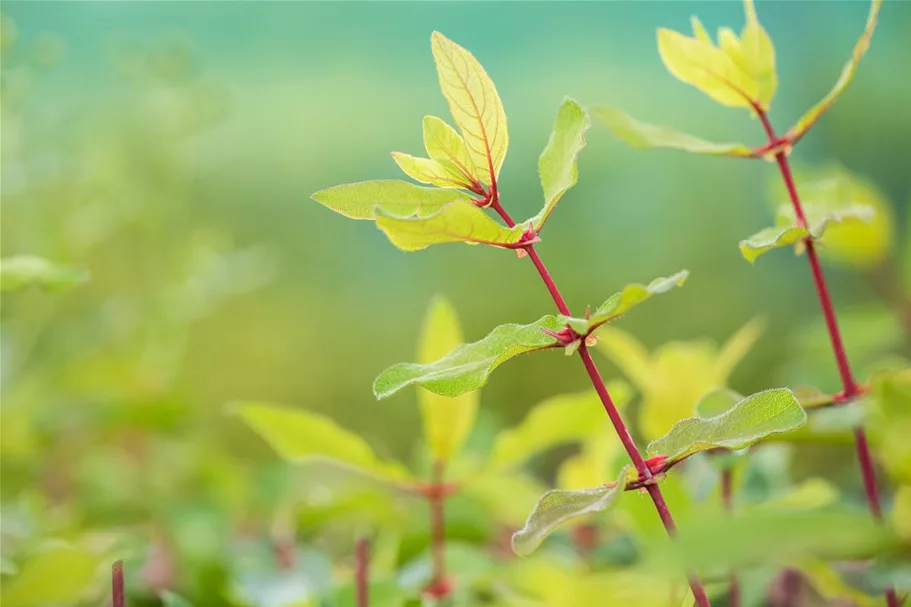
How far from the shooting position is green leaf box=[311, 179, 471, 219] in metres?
0.26

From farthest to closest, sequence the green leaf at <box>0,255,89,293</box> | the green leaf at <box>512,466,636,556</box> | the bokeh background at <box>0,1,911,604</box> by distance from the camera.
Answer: the bokeh background at <box>0,1,911,604</box> → the green leaf at <box>0,255,89,293</box> → the green leaf at <box>512,466,636,556</box>

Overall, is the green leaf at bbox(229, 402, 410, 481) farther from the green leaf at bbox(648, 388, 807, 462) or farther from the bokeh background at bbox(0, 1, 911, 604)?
the bokeh background at bbox(0, 1, 911, 604)

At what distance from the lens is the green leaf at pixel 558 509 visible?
0.24 meters

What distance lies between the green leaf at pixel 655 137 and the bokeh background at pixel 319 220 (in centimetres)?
41

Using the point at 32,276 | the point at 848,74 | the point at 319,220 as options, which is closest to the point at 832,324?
the point at 848,74

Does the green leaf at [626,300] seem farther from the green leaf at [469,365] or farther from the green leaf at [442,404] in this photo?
the green leaf at [442,404]

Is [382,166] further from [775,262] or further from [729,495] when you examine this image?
[729,495]

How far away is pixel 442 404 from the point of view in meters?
0.45

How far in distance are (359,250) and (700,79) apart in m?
1.05

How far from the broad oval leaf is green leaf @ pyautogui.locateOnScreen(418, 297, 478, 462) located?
0.16 metres

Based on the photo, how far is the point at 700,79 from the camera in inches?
13.4

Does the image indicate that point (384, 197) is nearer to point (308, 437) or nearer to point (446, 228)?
point (446, 228)

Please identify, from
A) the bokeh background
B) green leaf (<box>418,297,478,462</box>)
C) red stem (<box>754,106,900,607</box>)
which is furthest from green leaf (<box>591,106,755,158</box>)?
the bokeh background

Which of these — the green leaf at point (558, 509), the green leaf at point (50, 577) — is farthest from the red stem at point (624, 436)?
the green leaf at point (50, 577)
